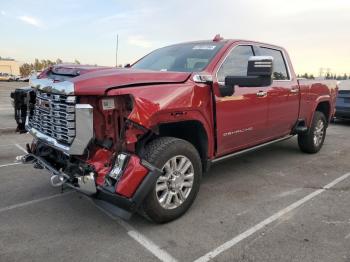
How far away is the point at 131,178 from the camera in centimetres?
332

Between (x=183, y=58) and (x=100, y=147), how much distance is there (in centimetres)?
189

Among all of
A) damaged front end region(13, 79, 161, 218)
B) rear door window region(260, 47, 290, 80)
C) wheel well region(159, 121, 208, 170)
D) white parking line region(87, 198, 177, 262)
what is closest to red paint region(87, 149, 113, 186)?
damaged front end region(13, 79, 161, 218)

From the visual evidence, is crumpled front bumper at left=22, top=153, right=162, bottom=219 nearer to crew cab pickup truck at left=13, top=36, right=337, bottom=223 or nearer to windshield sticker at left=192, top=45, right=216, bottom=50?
crew cab pickup truck at left=13, top=36, right=337, bottom=223

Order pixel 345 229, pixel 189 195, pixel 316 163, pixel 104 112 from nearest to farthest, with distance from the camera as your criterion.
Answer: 1. pixel 104 112
2. pixel 345 229
3. pixel 189 195
4. pixel 316 163

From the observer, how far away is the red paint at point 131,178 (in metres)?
3.30

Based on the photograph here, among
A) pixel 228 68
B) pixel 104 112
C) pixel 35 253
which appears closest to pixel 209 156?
pixel 228 68

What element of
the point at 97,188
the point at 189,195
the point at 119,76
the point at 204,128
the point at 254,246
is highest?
the point at 119,76

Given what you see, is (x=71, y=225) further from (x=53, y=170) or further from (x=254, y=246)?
(x=254, y=246)

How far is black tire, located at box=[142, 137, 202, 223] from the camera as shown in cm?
356

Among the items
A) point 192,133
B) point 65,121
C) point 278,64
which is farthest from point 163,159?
point 278,64

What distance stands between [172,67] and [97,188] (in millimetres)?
2081

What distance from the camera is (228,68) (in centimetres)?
463

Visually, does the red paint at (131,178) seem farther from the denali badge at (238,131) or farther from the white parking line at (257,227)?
the denali badge at (238,131)

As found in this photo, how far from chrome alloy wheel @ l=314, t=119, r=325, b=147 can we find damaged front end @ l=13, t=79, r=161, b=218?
4.50 m
